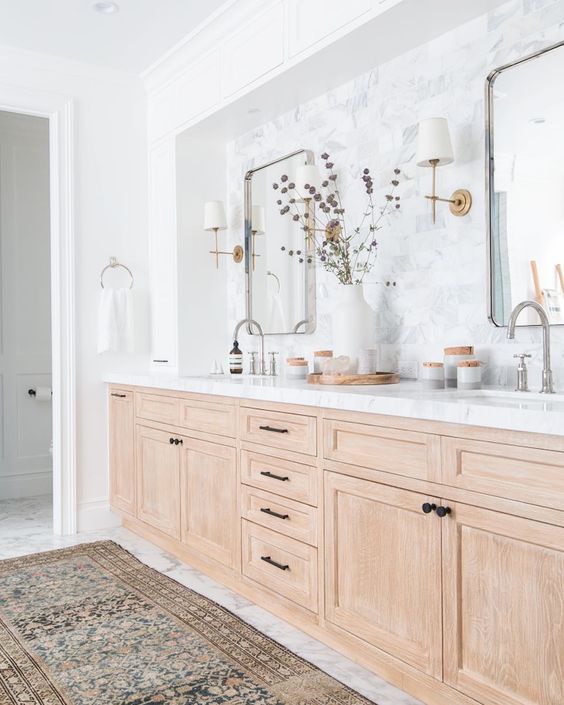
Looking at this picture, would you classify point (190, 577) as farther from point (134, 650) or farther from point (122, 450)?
point (122, 450)

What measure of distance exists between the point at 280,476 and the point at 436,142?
1310 mm

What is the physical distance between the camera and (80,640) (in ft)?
7.99

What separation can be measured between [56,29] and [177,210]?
3.49 ft

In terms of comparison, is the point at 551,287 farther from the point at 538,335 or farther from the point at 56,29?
the point at 56,29

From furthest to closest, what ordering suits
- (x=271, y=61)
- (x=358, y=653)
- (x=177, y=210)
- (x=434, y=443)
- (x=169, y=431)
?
(x=177, y=210)
(x=169, y=431)
(x=271, y=61)
(x=358, y=653)
(x=434, y=443)

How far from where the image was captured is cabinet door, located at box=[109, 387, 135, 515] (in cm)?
374

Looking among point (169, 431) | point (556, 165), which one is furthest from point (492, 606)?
point (169, 431)

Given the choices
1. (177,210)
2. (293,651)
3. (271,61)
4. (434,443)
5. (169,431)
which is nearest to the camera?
(434,443)

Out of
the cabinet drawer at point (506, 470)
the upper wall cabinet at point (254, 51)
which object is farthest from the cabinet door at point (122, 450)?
the cabinet drawer at point (506, 470)

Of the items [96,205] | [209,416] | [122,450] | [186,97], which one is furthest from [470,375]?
[96,205]

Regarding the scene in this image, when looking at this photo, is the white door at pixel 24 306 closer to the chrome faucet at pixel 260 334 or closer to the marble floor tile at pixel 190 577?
the marble floor tile at pixel 190 577

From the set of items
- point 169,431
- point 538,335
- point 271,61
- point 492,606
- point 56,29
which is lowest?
point 492,606

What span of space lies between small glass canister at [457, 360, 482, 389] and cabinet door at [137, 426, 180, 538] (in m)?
1.44

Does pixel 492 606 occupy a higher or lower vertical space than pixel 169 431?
lower
